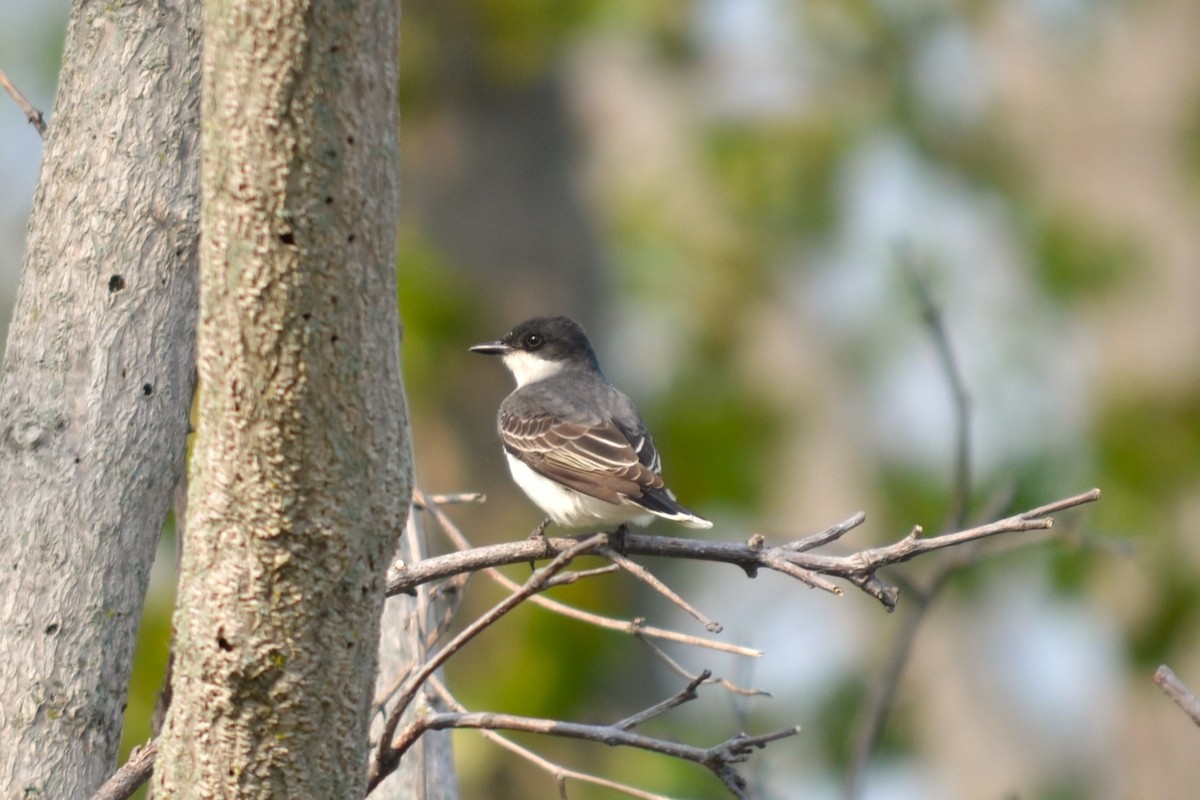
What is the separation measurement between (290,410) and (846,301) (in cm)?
1206

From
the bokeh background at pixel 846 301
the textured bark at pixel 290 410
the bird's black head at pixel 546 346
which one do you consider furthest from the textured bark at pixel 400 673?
the bokeh background at pixel 846 301

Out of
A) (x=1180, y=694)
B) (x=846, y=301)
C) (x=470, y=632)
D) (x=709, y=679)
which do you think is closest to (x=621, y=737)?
(x=709, y=679)

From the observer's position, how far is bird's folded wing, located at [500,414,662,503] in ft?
13.6

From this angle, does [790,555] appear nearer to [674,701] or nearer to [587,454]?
[674,701]

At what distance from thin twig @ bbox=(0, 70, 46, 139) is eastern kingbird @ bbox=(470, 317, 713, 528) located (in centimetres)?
189

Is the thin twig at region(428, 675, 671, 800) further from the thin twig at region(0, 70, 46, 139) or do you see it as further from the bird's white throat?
the bird's white throat

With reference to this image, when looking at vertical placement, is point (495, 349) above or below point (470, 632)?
above

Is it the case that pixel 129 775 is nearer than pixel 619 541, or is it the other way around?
pixel 129 775

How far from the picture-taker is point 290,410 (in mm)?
1796

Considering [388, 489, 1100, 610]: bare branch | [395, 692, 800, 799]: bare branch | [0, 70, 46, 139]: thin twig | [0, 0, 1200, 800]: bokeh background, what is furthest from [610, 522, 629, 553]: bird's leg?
[0, 0, 1200, 800]: bokeh background

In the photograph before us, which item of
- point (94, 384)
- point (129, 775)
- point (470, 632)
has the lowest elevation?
point (129, 775)

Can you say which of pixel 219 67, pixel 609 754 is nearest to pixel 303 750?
pixel 219 67

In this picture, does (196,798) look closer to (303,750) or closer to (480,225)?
(303,750)

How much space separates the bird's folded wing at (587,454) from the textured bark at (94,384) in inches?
66.1
